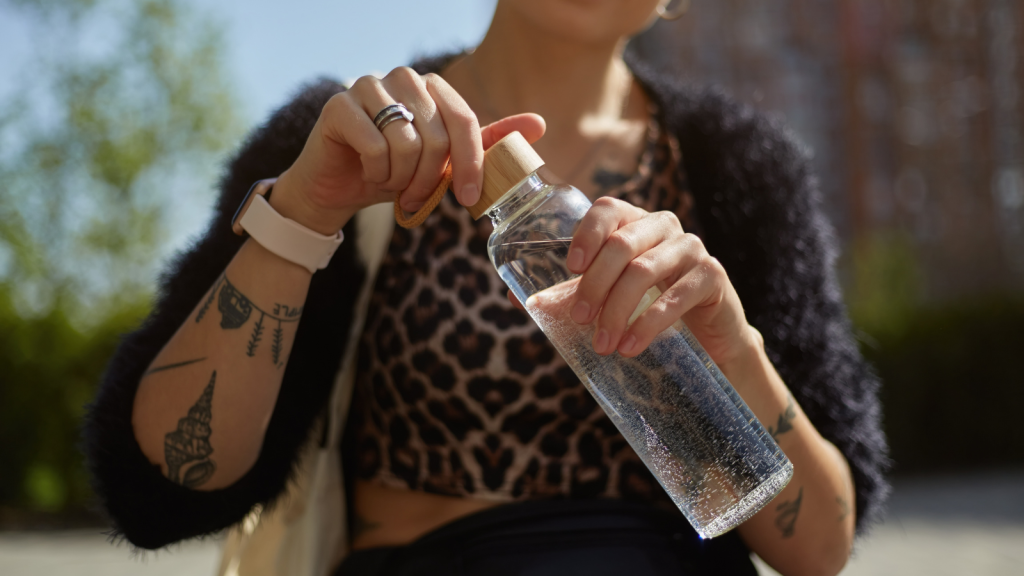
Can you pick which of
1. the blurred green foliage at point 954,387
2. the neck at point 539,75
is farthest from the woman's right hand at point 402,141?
the blurred green foliage at point 954,387

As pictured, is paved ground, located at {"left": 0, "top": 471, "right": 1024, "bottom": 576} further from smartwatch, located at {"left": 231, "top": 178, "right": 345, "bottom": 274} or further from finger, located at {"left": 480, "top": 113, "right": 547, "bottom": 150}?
finger, located at {"left": 480, "top": 113, "right": 547, "bottom": 150}

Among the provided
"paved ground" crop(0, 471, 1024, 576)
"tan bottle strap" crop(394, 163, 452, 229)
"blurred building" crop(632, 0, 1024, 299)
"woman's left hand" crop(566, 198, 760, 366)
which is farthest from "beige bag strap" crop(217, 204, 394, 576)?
"blurred building" crop(632, 0, 1024, 299)

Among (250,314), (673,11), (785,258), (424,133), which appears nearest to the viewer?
(424,133)

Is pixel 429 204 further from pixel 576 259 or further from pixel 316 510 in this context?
pixel 316 510

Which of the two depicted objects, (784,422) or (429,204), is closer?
(429,204)

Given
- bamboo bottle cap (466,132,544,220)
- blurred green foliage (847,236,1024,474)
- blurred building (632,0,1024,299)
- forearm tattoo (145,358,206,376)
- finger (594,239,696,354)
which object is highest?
bamboo bottle cap (466,132,544,220)

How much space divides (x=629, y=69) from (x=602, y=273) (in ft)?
3.54

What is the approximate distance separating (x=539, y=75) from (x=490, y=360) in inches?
23.4

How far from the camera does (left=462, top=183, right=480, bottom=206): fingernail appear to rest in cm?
90

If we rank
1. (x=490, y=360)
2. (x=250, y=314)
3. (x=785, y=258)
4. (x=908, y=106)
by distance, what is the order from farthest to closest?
1. (x=908, y=106)
2. (x=785, y=258)
3. (x=490, y=360)
4. (x=250, y=314)

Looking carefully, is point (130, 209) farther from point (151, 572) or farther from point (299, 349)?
point (299, 349)

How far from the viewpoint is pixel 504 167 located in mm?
915

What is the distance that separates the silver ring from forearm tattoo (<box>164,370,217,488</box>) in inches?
19.9

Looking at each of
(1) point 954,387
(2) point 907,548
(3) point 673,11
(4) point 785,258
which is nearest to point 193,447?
(4) point 785,258
